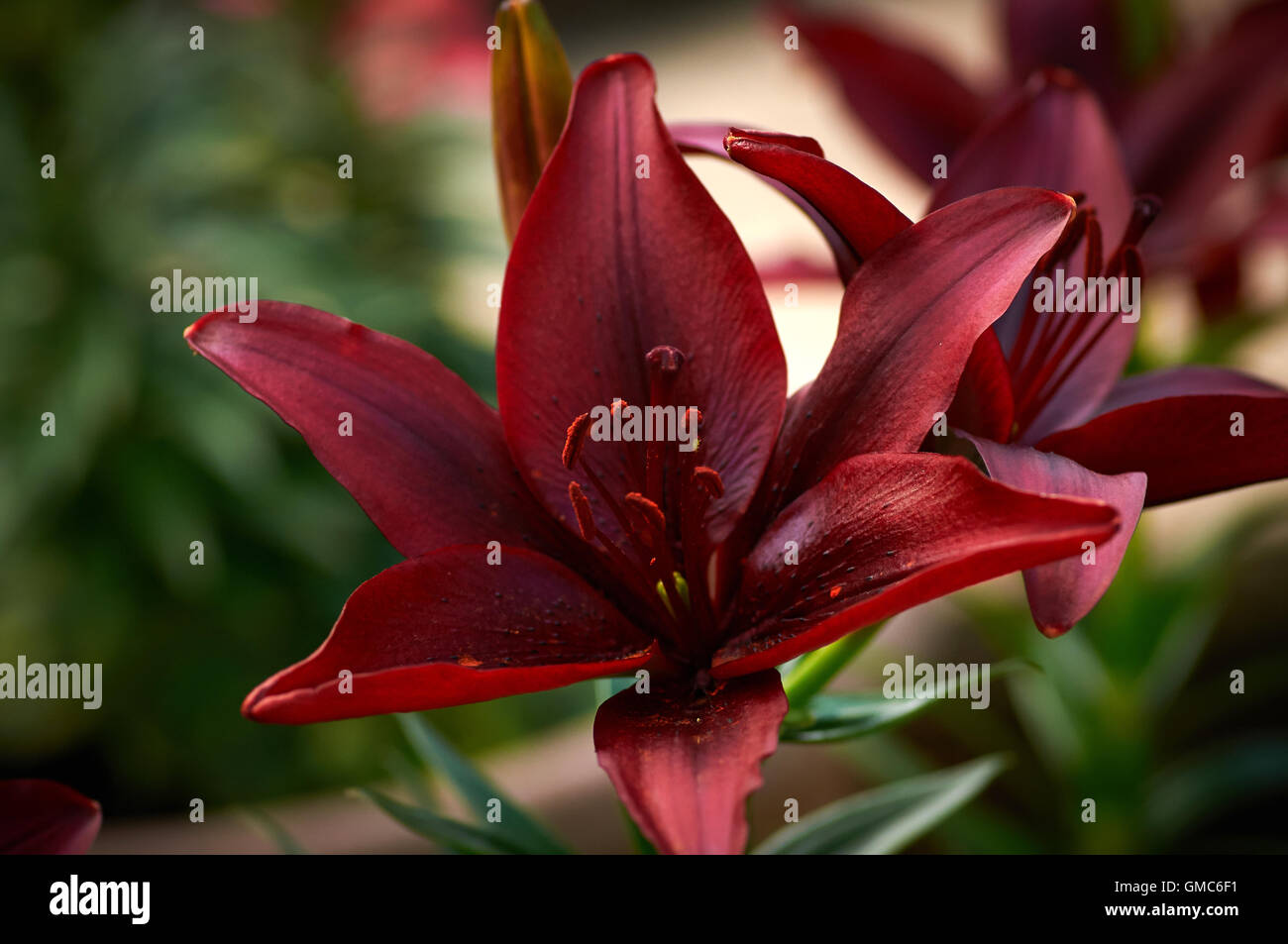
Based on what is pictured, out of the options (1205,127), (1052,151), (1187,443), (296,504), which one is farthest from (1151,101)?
(296,504)

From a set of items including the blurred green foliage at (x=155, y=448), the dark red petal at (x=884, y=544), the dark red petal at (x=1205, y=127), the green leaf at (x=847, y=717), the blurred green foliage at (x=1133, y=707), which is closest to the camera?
the dark red petal at (x=884, y=544)

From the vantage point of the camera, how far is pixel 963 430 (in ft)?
1.02

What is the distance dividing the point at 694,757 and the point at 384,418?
0.12 m

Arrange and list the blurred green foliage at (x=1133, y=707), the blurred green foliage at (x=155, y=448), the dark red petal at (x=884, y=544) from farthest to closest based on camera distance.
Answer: the blurred green foliage at (x=155, y=448) < the blurred green foliage at (x=1133, y=707) < the dark red petal at (x=884, y=544)

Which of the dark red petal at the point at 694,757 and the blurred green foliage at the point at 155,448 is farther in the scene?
the blurred green foliage at the point at 155,448

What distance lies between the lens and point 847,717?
358mm

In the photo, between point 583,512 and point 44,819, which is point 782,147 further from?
point 44,819

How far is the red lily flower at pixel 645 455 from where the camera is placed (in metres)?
0.27

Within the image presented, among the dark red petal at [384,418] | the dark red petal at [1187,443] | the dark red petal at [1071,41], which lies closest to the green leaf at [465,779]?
the dark red petal at [384,418]

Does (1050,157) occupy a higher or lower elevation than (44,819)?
higher

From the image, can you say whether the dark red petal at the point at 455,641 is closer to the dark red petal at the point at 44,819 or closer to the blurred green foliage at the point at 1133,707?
the dark red petal at the point at 44,819

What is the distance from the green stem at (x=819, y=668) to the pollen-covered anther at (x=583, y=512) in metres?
0.09

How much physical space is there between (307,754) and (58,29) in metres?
0.85
